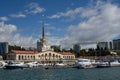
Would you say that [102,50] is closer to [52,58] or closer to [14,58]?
[52,58]

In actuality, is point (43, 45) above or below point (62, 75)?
above

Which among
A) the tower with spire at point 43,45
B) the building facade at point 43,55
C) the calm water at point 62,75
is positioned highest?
the tower with spire at point 43,45

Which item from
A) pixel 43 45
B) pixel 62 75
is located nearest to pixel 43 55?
pixel 43 45

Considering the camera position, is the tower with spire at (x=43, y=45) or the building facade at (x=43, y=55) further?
the tower with spire at (x=43, y=45)

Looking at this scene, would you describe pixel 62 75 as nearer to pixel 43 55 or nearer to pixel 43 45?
pixel 43 55

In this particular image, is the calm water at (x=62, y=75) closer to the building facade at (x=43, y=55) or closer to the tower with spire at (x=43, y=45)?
the building facade at (x=43, y=55)

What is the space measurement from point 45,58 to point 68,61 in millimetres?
15590

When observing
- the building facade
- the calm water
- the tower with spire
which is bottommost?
the calm water

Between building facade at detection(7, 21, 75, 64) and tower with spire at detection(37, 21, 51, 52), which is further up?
tower with spire at detection(37, 21, 51, 52)

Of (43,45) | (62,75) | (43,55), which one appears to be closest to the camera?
(62,75)

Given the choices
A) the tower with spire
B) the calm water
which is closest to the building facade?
the tower with spire

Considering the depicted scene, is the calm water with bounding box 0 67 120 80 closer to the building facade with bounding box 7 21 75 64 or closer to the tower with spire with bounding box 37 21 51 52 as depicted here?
the building facade with bounding box 7 21 75 64

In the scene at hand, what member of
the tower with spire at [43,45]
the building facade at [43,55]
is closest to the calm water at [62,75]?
the building facade at [43,55]

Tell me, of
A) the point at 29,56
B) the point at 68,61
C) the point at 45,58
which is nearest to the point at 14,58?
the point at 29,56
